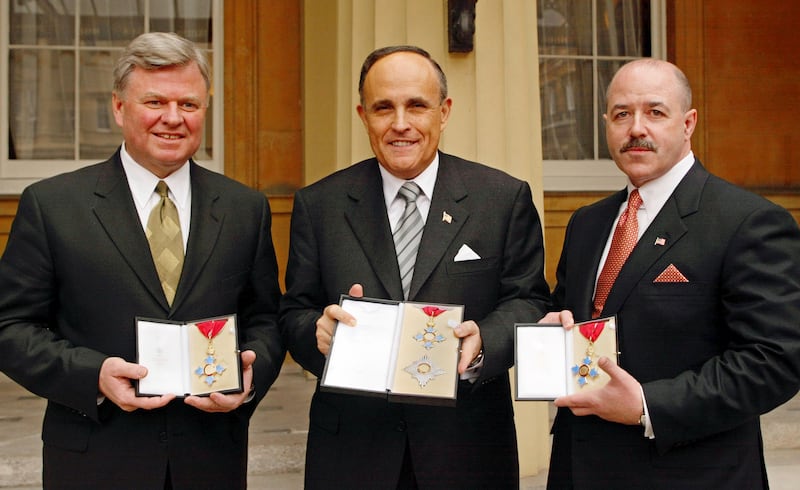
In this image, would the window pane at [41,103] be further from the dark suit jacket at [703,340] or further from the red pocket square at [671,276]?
the red pocket square at [671,276]

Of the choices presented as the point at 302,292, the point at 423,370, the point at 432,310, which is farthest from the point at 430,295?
the point at 302,292

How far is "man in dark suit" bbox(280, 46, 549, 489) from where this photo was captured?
108 inches

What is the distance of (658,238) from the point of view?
254cm

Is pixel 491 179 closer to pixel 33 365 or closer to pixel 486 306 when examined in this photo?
pixel 486 306

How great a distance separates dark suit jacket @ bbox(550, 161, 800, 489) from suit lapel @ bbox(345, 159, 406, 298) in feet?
2.00

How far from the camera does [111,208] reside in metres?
2.66

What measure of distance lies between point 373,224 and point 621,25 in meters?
5.85

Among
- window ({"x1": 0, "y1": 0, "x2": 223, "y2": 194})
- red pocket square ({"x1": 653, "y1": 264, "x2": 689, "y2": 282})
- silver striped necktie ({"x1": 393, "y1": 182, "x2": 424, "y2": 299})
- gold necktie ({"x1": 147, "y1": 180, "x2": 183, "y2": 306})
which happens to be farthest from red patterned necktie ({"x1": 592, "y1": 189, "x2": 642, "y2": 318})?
window ({"x1": 0, "y1": 0, "x2": 223, "y2": 194})

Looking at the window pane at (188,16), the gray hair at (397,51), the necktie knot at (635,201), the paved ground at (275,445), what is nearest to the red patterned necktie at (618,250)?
the necktie knot at (635,201)

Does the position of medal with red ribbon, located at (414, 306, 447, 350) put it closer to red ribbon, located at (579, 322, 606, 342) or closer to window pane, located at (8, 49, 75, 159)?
red ribbon, located at (579, 322, 606, 342)

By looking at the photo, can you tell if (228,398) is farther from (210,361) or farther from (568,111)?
(568,111)

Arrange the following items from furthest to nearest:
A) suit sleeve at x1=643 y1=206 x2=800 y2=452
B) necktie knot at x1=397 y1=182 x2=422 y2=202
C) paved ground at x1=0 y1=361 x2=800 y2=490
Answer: paved ground at x1=0 y1=361 x2=800 y2=490
necktie knot at x1=397 y1=182 x2=422 y2=202
suit sleeve at x1=643 y1=206 x2=800 y2=452

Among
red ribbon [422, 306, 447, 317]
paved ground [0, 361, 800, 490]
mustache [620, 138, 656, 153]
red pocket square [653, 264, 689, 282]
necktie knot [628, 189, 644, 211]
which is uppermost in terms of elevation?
mustache [620, 138, 656, 153]

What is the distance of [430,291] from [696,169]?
2.91 ft
